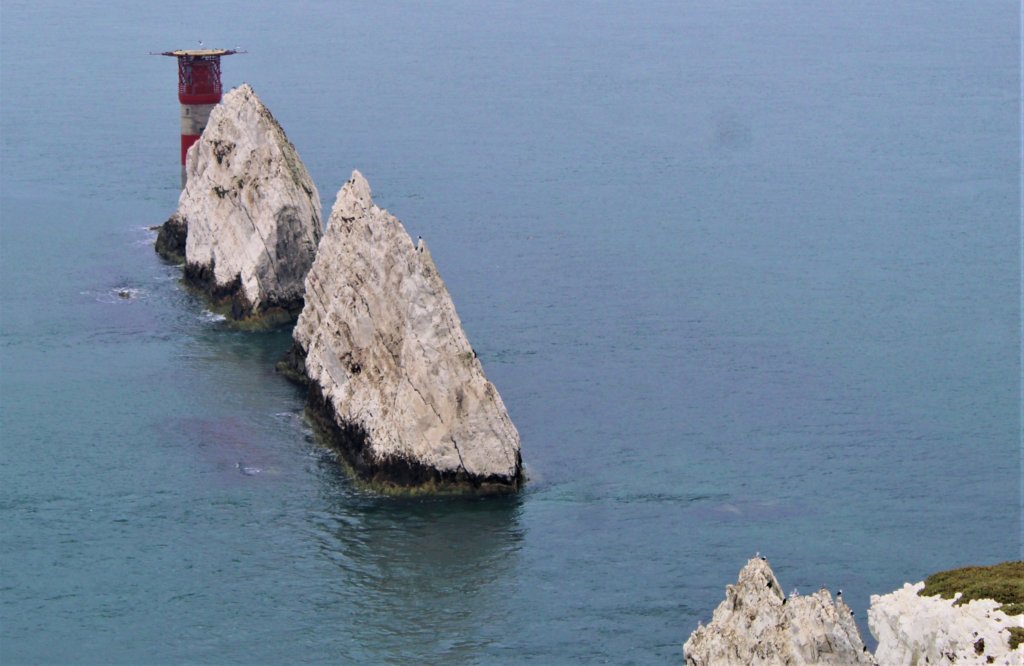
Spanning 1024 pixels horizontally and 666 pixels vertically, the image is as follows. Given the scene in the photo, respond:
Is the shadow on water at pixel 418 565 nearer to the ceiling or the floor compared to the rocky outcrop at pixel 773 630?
nearer to the floor

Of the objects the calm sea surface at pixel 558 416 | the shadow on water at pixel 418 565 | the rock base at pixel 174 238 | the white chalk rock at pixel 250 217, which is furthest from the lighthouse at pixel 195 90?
the shadow on water at pixel 418 565

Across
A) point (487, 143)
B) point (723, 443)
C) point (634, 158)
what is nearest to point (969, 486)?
point (723, 443)

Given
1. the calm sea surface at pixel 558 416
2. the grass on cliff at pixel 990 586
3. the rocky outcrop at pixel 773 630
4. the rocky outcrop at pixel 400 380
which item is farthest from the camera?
the rocky outcrop at pixel 400 380

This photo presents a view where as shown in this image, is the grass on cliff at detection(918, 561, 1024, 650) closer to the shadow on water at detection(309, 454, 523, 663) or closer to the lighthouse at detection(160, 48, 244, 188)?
the shadow on water at detection(309, 454, 523, 663)

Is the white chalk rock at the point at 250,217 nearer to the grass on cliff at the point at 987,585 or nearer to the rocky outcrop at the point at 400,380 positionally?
the rocky outcrop at the point at 400,380

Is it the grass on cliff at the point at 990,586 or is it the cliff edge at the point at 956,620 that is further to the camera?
the grass on cliff at the point at 990,586

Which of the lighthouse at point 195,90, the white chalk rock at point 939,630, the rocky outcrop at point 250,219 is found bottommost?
the white chalk rock at point 939,630

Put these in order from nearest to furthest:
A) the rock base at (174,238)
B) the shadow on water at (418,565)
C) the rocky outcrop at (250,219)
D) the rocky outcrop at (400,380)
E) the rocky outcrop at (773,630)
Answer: the rocky outcrop at (773,630) → the shadow on water at (418,565) → the rocky outcrop at (400,380) → the rocky outcrop at (250,219) → the rock base at (174,238)
